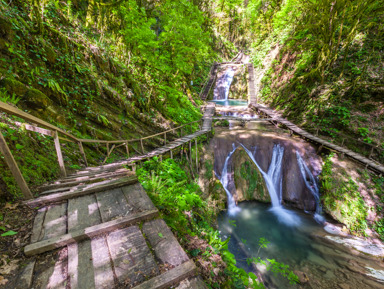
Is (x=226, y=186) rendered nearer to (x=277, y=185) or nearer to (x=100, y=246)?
(x=277, y=185)

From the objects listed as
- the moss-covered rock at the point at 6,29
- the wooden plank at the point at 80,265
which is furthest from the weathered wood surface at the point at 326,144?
the moss-covered rock at the point at 6,29

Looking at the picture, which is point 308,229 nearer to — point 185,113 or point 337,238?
point 337,238

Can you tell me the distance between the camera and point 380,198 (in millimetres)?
7344

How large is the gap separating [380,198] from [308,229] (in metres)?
3.31

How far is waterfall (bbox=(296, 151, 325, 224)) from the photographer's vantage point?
8.33m

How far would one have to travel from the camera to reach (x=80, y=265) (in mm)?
1470

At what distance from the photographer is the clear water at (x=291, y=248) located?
546 cm

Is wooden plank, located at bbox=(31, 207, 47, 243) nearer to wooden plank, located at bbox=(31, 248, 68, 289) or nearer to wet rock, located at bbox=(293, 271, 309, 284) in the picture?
wooden plank, located at bbox=(31, 248, 68, 289)

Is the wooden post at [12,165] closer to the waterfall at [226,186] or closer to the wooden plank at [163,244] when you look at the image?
the wooden plank at [163,244]

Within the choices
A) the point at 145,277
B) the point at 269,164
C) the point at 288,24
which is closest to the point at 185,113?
the point at 269,164

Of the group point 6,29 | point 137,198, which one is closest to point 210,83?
point 6,29

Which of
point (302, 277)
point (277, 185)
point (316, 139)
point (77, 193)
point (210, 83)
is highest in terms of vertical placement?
point (210, 83)

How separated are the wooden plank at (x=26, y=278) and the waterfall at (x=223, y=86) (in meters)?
23.5

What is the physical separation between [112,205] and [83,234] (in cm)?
59
